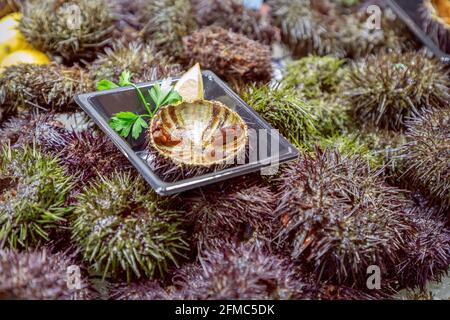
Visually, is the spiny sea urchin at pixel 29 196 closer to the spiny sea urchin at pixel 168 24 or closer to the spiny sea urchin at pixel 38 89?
the spiny sea urchin at pixel 38 89

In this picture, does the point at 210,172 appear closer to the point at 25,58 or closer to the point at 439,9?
the point at 25,58

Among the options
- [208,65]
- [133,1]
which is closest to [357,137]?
[208,65]

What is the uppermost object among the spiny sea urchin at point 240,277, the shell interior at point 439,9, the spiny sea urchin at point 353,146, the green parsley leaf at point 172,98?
the shell interior at point 439,9

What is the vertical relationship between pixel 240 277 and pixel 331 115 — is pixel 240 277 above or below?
below

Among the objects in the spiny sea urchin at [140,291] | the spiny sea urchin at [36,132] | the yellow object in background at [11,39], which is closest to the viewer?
the spiny sea urchin at [140,291]

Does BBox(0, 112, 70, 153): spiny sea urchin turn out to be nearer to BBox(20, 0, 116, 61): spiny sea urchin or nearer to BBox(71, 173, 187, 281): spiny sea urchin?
BBox(71, 173, 187, 281): spiny sea urchin

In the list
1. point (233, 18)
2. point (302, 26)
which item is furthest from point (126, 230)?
point (302, 26)

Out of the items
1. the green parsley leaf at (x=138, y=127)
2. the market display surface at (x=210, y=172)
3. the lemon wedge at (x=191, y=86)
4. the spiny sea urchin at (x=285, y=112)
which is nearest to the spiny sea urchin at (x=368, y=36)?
the market display surface at (x=210, y=172)
